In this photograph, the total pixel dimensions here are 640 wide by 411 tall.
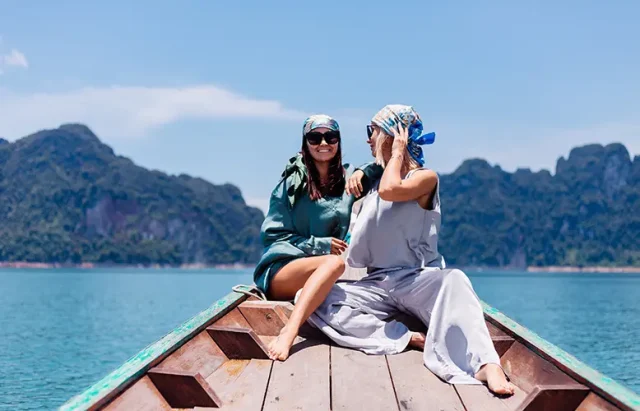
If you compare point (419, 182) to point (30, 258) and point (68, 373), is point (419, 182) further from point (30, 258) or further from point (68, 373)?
point (30, 258)

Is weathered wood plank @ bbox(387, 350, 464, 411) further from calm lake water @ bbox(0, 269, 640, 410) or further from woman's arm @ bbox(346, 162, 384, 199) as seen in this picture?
calm lake water @ bbox(0, 269, 640, 410)

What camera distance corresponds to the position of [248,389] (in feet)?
9.86

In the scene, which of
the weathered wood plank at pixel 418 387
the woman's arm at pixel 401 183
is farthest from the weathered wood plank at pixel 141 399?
the woman's arm at pixel 401 183

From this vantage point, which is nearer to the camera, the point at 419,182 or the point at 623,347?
the point at 419,182

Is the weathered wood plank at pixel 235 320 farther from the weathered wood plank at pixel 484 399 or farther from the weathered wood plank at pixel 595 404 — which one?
the weathered wood plank at pixel 595 404

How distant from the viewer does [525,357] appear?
10.9 feet

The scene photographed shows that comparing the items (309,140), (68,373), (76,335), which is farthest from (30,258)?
(309,140)

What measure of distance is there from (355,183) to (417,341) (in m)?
0.98

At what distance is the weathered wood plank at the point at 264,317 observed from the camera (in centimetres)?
404

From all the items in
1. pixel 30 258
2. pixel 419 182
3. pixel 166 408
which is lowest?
pixel 30 258

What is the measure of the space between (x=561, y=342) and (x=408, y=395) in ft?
97.9

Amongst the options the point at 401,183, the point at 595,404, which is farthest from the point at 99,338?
the point at 595,404

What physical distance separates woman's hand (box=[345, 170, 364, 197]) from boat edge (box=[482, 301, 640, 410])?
3.58 ft

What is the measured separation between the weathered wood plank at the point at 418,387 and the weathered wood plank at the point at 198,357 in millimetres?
901
